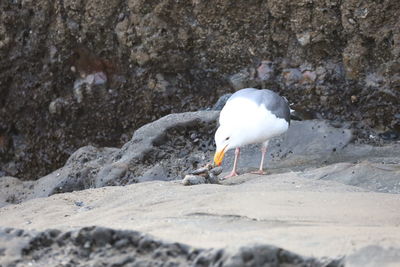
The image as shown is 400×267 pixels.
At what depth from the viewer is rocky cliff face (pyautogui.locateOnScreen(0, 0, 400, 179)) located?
7.69 metres

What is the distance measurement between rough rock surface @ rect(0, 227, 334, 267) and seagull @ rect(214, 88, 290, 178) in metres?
3.10

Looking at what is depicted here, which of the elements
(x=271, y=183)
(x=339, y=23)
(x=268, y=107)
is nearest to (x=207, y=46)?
(x=339, y=23)

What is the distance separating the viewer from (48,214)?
428 cm

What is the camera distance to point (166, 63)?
28.1 feet

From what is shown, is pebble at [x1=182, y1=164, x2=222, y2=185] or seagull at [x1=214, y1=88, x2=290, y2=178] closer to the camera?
pebble at [x1=182, y1=164, x2=222, y2=185]

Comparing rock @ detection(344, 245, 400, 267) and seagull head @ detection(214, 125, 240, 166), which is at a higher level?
rock @ detection(344, 245, 400, 267)

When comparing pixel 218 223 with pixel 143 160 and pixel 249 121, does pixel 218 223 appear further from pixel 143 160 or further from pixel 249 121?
pixel 143 160

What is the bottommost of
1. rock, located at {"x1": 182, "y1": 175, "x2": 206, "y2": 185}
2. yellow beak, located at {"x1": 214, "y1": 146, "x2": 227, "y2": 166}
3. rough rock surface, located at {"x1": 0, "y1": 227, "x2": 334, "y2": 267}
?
yellow beak, located at {"x1": 214, "y1": 146, "x2": 227, "y2": 166}

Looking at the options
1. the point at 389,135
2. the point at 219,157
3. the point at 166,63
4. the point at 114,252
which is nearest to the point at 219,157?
the point at 219,157

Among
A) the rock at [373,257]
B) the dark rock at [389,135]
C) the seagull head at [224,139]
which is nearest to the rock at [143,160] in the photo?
the seagull head at [224,139]

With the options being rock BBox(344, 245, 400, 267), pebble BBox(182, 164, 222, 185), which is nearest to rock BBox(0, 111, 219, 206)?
pebble BBox(182, 164, 222, 185)

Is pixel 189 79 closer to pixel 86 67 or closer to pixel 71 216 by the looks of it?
pixel 86 67

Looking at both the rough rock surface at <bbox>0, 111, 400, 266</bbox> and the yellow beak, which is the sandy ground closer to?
the rough rock surface at <bbox>0, 111, 400, 266</bbox>

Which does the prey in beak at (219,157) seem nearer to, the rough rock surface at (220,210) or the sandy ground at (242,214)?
the rough rock surface at (220,210)
